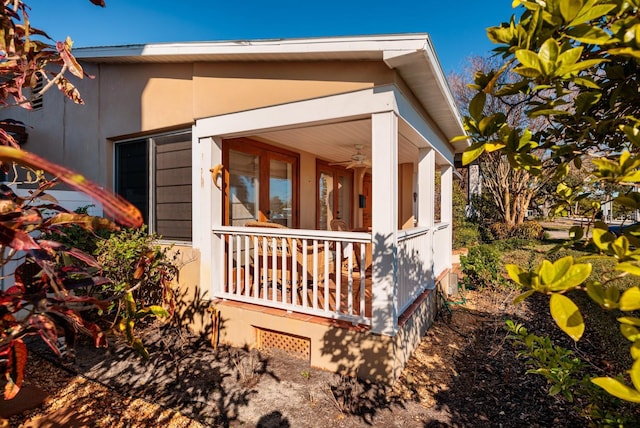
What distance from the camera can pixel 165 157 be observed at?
5.16 metres

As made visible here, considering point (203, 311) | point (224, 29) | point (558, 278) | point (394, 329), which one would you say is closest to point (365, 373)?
point (394, 329)

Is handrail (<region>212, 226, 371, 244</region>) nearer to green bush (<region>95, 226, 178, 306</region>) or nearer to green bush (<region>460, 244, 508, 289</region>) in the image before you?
green bush (<region>95, 226, 178, 306</region>)

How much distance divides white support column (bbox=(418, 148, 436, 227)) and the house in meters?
0.02

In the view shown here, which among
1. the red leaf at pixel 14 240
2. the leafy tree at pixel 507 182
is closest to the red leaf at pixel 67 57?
the red leaf at pixel 14 240

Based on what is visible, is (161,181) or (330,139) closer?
(161,181)

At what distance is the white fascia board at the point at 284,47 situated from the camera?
327 cm

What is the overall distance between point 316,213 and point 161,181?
3447 millimetres

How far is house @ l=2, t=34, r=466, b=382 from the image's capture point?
355 cm

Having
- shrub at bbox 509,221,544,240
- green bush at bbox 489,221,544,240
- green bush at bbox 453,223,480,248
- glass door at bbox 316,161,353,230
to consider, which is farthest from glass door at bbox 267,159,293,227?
shrub at bbox 509,221,544,240

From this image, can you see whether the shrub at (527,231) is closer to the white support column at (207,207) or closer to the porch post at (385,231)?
the porch post at (385,231)

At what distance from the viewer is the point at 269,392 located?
3.37 meters

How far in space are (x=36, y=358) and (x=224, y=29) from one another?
38.8 ft

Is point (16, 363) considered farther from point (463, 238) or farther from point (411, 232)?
point (463, 238)

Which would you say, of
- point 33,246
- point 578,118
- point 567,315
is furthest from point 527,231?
point 33,246
